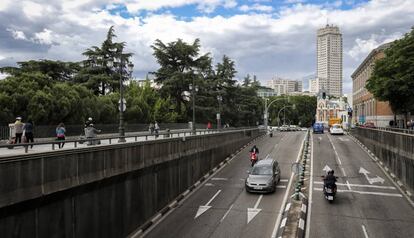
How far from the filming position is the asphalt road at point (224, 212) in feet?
63.8

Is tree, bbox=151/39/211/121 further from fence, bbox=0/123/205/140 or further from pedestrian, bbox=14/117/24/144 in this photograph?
pedestrian, bbox=14/117/24/144

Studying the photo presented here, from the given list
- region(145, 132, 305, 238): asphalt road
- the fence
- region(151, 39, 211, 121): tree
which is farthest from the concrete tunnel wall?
region(151, 39, 211, 121): tree

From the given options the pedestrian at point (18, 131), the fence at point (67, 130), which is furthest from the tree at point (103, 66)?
the pedestrian at point (18, 131)

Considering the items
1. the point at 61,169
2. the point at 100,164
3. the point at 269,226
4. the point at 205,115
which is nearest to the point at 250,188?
the point at 269,226

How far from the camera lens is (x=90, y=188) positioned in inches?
649

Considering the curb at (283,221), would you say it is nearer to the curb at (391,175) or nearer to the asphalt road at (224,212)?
the asphalt road at (224,212)

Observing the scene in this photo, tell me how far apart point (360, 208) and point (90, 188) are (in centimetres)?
1417

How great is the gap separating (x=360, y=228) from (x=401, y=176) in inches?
425

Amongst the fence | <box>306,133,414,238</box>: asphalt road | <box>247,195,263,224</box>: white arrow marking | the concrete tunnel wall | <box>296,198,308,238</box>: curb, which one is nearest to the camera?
the concrete tunnel wall

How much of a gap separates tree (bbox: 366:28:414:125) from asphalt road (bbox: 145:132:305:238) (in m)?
20.7

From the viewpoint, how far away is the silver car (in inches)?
1041

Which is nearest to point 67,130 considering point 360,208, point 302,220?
point 302,220

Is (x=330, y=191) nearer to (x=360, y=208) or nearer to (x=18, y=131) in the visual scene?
(x=360, y=208)

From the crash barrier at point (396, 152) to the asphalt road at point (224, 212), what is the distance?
24.0 ft
